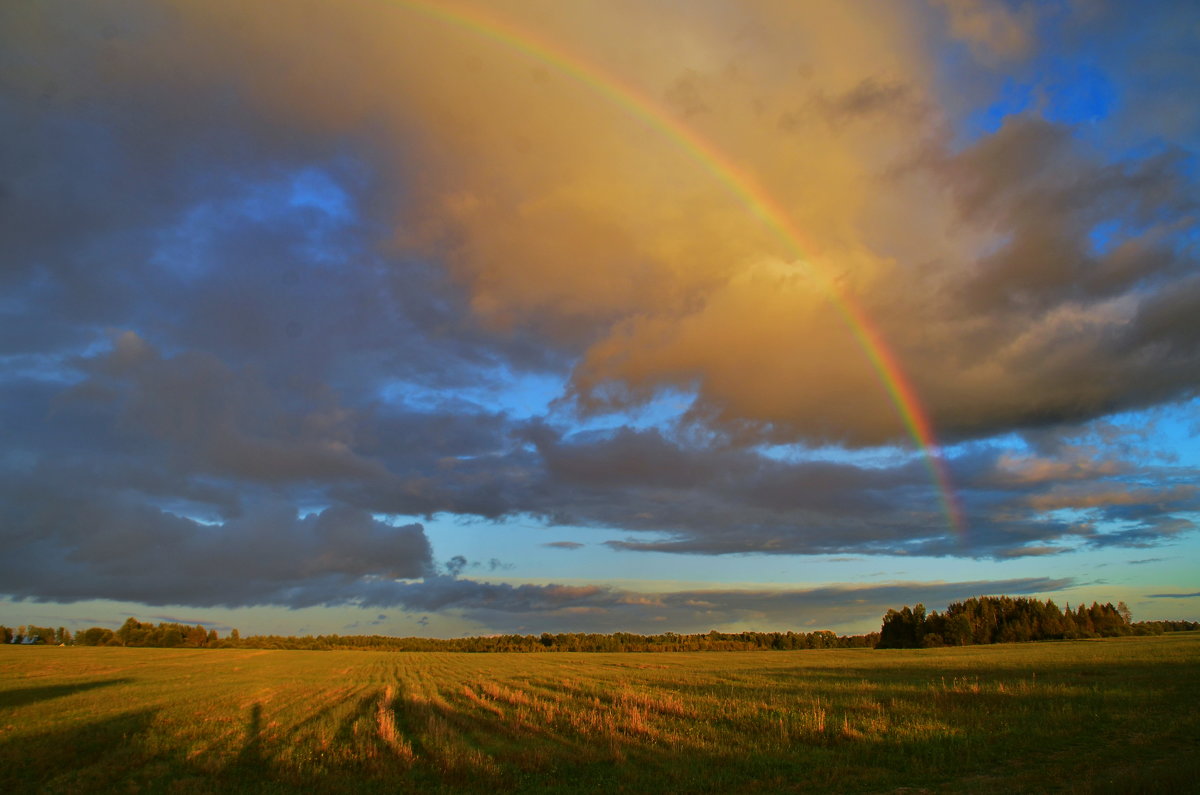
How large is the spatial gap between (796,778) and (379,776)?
33.1ft

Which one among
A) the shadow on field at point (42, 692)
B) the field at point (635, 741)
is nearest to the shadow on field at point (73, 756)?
the field at point (635, 741)

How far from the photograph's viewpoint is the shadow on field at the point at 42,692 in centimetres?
3309

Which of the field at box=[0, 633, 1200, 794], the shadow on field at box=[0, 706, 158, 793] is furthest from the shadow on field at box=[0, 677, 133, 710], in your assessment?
the shadow on field at box=[0, 706, 158, 793]

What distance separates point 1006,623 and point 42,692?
546ft

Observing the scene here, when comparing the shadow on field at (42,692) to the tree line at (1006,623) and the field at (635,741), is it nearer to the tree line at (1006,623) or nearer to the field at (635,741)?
the field at (635,741)

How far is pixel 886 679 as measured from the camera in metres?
42.2

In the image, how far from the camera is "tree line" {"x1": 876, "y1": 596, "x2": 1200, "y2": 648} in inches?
5492

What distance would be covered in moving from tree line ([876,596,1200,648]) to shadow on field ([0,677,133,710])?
14537 centimetres

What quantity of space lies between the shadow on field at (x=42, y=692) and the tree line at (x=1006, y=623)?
477 ft

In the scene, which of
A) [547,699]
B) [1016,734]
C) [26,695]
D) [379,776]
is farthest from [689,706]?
[26,695]

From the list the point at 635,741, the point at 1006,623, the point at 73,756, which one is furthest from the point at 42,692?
the point at 1006,623

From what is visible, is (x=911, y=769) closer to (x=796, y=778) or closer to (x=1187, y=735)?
(x=796, y=778)

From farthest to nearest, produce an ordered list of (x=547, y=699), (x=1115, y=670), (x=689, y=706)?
(x=1115, y=670)
(x=547, y=699)
(x=689, y=706)

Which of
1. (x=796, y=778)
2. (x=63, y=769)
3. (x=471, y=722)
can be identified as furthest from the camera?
(x=471, y=722)
